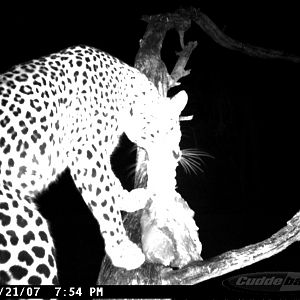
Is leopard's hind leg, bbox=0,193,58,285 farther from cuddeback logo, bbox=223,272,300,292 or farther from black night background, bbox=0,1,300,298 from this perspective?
black night background, bbox=0,1,300,298

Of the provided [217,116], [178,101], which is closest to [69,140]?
[178,101]

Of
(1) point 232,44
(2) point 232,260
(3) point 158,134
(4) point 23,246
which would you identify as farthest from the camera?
(1) point 232,44

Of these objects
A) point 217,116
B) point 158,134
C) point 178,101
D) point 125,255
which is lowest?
point 125,255

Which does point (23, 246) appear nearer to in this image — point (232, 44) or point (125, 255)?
point (125, 255)

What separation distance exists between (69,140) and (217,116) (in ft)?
5.00

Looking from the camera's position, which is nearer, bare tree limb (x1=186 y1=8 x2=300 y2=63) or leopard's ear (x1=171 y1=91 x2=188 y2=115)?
leopard's ear (x1=171 y1=91 x2=188 y2=115)

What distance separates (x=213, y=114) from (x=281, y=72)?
1.81ft

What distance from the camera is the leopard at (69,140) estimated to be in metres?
0.89

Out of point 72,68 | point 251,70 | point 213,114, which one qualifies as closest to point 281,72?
point 251,70

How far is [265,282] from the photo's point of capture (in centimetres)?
118

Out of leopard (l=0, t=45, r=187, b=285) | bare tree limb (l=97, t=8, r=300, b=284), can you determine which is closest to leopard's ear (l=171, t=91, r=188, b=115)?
leopard (l=0, t=45, r=187, b=285)

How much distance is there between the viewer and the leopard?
35.2 inches

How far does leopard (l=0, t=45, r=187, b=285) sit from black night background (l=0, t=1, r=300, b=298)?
44cm

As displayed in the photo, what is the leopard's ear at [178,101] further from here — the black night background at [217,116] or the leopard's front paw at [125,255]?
the leopard's front paw at [125,255]
